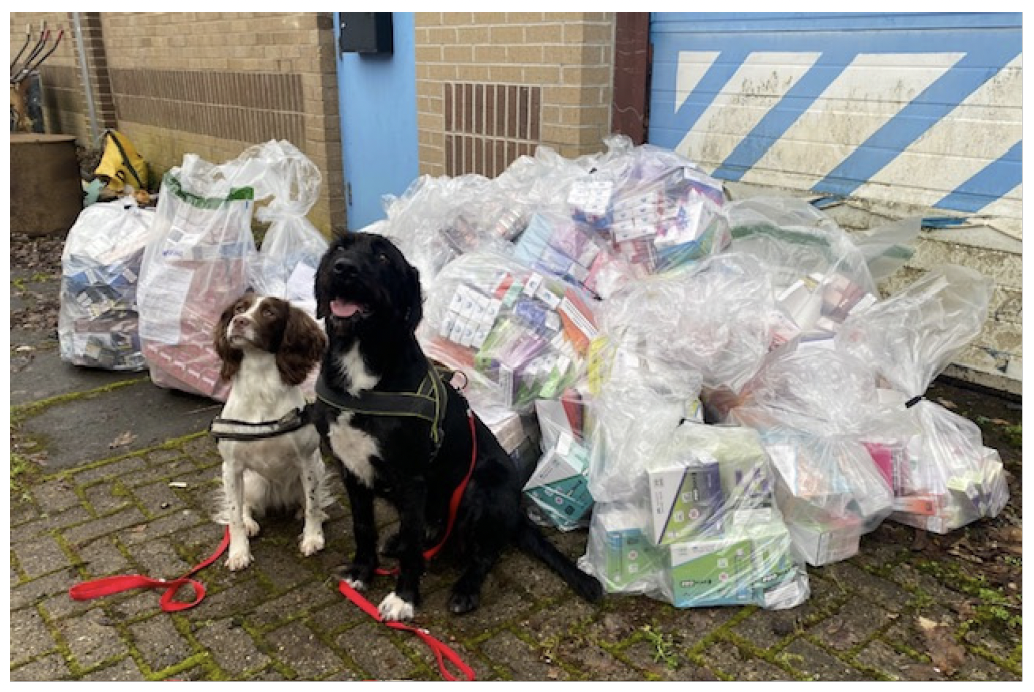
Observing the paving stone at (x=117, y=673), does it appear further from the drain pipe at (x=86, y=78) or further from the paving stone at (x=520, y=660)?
the drain pipe at (x=86, y=78)

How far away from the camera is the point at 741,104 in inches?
186

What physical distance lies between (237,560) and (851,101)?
381 centimetres

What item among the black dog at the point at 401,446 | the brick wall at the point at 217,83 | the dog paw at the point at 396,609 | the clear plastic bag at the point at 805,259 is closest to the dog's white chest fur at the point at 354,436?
the black dog at the point at 401,446

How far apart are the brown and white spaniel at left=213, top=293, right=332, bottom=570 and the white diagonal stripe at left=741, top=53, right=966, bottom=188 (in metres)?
2.98

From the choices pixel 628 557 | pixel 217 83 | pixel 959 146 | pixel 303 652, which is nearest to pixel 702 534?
pixel 628 557

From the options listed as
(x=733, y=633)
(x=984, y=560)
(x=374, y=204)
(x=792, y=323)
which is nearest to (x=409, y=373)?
(x=733, y=633)

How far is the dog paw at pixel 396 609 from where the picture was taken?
272cm

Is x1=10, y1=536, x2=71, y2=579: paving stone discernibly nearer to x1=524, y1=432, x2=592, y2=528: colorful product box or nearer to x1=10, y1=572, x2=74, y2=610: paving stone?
x1=10, y1=572, x2=74, y2=610: paving stone

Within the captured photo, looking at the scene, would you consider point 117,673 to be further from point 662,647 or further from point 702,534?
point 702,534

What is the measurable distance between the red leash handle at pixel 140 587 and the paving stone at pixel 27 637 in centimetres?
14

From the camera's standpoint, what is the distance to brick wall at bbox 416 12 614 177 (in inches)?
197

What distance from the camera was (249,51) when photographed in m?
8.01

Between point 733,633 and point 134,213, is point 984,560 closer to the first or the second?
point 733,633

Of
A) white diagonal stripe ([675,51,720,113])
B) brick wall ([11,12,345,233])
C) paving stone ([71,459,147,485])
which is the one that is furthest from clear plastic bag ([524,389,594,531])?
brick wall ([11,12,345,233])
